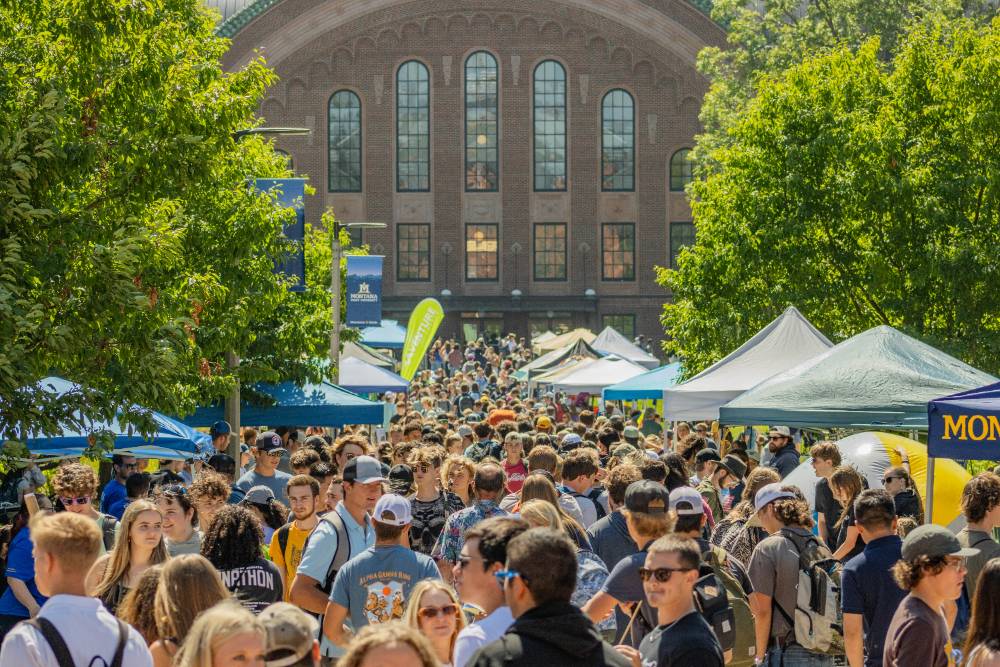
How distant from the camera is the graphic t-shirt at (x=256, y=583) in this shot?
7.30 metres

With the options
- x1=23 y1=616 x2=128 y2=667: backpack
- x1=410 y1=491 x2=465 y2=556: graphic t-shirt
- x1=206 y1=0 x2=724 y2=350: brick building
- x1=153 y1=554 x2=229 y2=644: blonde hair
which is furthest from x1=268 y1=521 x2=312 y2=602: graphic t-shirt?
x1=206 y1=0 x2=724 y2=350: brick building

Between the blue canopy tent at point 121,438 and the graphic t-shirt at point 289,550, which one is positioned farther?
the blue canopy tent at point 121,438

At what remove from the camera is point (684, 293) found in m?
27.0

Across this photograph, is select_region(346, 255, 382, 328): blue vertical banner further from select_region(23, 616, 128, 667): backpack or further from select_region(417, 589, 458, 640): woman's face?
select_region(23, 616, 128, 667): backpack

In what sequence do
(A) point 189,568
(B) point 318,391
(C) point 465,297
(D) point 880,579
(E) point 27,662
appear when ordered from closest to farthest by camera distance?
(E) point 27,662 → (A) point 189,568 → (D) point 880,579 → (B) point 318,391 → (C) point 465,297

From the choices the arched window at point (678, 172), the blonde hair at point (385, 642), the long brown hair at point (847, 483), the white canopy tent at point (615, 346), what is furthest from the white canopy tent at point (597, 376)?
the arched window at point (678, 172)

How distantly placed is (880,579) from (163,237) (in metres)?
6.69

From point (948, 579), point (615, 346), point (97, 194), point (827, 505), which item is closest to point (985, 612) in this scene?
point (948, 579)

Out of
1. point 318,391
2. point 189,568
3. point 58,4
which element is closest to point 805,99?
point 318,391

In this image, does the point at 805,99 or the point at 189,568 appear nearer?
the point at 189,568

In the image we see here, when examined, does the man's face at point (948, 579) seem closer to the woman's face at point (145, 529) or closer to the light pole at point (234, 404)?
the woman's face at point (145, 529)

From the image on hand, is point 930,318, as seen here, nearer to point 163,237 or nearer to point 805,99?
point 805,99

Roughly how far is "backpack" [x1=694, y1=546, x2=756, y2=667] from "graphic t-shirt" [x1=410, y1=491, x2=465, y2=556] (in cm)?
318

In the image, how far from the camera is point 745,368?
18.2 metres
